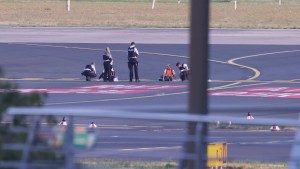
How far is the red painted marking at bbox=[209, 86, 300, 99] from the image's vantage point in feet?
96.8

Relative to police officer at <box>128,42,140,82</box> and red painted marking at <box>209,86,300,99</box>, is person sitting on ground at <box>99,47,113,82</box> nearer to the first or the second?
police officer at <box>128,42,140,82</box>

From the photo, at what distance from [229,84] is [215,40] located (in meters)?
16.5

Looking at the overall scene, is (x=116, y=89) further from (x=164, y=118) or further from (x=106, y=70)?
(x=164, y=118)

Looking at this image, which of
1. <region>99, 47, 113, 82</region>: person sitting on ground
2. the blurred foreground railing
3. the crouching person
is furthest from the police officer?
the blurred foreground railing

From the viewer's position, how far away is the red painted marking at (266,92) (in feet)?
96.8

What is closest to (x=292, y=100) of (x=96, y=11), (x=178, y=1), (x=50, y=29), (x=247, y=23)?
(x=50, y=29)

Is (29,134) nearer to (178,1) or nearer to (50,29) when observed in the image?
(50,29)

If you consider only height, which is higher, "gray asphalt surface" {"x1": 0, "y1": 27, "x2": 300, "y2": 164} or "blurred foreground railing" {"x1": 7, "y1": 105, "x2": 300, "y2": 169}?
"blurred foreground railing" {"x1": 7, "y1": 105, "x2": 300, "y2": 169}

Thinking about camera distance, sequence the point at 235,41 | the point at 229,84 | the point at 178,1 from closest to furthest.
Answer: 1. the point at 229,84
2. the point at 235,41
3. the point at 178,1

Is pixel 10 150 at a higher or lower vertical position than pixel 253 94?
higher

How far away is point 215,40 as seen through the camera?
4938 centimetres

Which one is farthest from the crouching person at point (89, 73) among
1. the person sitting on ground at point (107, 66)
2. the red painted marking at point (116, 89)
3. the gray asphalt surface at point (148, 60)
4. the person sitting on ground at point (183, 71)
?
the person sitting on ground at point (183, 71)

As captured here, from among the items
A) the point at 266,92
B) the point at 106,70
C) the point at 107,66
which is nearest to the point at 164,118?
the point at 266,92

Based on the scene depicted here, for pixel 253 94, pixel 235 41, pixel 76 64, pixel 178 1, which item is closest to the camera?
pixel 253 94
